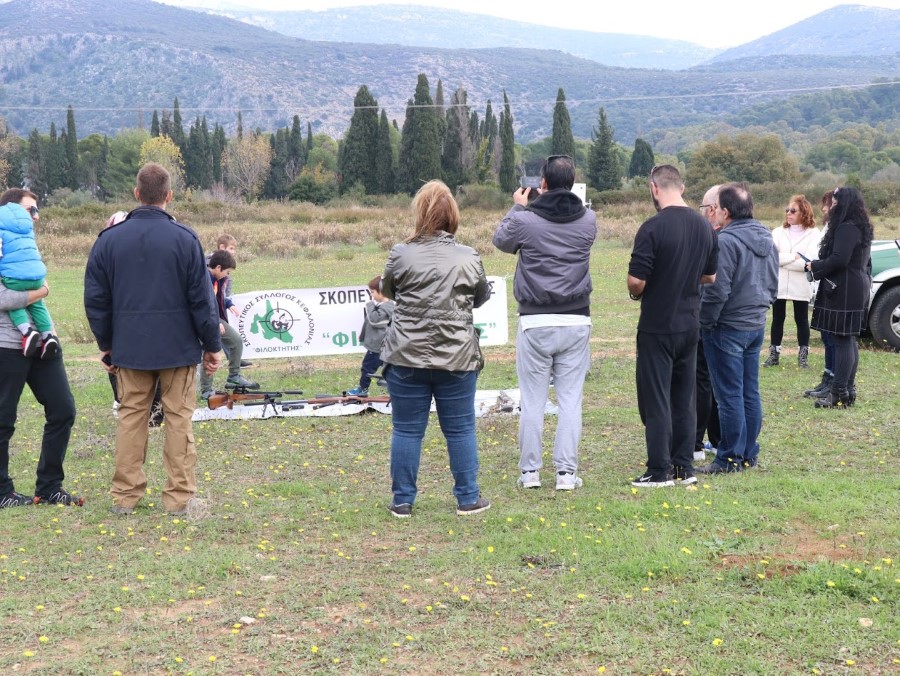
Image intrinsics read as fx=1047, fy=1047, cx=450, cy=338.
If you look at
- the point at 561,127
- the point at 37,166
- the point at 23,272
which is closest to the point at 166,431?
the point at 23,272

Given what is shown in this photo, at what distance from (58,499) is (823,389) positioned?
749 cm

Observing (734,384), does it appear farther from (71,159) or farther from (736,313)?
(71,159)

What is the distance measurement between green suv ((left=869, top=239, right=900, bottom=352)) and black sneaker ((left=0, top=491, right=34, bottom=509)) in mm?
10613

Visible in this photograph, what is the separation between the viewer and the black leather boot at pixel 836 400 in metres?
10.2

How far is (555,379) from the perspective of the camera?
742cm

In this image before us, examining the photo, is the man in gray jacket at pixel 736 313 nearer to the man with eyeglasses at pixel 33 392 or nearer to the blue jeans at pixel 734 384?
the blue jeans at pixel 734 384

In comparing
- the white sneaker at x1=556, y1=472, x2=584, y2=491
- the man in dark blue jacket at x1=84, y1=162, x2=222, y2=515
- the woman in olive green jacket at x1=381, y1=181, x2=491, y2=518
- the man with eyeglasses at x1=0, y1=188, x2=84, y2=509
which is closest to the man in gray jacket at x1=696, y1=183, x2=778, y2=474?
the white sneaker at x1=556, y1=472, x2=584, y2=491

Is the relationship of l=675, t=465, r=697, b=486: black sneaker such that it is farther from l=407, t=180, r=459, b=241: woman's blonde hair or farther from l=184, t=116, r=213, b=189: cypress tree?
l=184, t=116, r=213, b=189: cypress tree

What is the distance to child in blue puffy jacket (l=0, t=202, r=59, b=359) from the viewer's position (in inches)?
275

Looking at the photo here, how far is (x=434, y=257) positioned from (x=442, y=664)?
107 inches

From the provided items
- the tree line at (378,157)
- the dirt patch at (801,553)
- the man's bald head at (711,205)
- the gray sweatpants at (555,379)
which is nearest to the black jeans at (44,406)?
the gray sweatpants at (555,379)

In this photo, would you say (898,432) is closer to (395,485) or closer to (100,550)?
(395,485)

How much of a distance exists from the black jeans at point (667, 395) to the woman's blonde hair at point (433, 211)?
1648mm

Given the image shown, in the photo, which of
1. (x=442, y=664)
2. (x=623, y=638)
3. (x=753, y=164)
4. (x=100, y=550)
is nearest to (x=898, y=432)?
(x=623, y=638)
